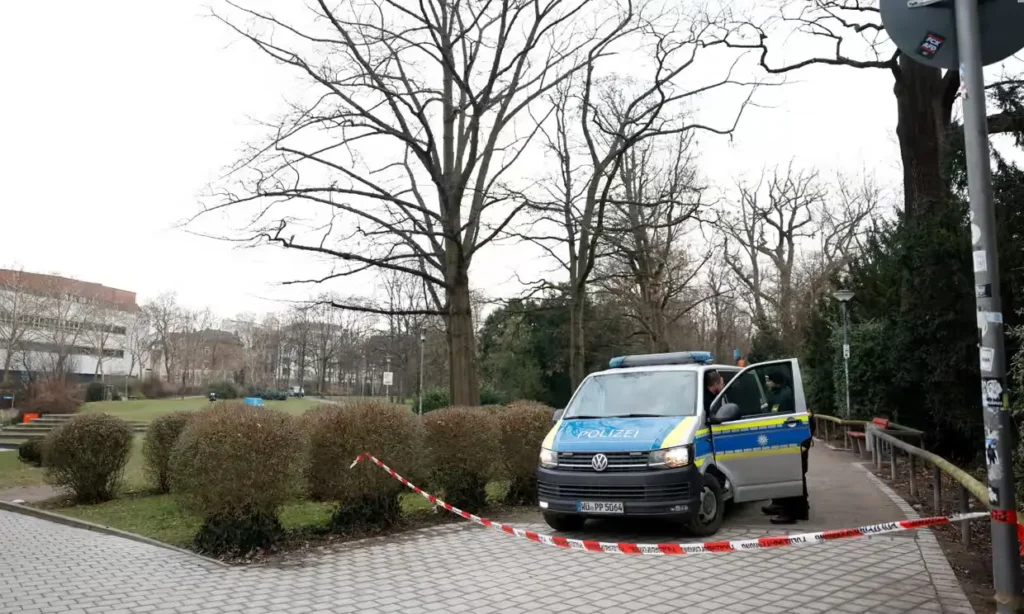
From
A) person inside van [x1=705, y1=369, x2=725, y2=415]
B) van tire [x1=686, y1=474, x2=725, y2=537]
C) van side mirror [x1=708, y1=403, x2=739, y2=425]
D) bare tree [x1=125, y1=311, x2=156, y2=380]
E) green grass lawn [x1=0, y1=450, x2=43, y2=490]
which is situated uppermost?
bare tree [x1=125, y1=311, x2=156, y2=380]

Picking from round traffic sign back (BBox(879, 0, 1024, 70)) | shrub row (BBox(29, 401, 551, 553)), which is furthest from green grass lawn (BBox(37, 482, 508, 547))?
round traffic sign back (BBox(879, 0, 1024, 70))

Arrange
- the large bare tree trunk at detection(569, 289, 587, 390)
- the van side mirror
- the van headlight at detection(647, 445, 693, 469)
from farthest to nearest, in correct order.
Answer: the large bare tree trunk at detection(569, 289, 587, 390)
the van side mirror
the van headlight at detection(647, 445, 693, 469)

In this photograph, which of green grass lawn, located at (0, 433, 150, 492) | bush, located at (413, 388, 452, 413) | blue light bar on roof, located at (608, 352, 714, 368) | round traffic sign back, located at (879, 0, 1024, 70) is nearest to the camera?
round traffic sign back, located at (879, 0, 1024, 70)

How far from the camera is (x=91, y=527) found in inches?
407

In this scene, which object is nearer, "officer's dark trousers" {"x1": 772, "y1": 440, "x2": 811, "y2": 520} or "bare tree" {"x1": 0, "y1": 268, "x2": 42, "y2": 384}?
"officer's dark trousers" {"x1": 772, "y1": 440, "x2": 811, "y2": 520}

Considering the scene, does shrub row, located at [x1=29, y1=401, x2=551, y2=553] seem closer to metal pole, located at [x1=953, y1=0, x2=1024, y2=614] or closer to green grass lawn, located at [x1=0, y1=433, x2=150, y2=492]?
metal pole, located at [x1=953, y1=0, x2=1024, y2=614]

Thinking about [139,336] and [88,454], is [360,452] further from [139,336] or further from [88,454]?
[139,336]

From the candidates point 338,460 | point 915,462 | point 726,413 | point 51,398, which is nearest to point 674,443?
point 726,413

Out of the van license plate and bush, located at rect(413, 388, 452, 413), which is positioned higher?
bush, located at rect(413, 388, 452, 413)

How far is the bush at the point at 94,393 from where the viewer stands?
65875mm

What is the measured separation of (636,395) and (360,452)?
3.47m

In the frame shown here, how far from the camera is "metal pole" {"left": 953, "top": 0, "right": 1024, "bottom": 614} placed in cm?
421

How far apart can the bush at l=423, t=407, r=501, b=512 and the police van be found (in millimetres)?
1275

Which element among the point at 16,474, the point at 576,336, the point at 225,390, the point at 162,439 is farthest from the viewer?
the point at 225,390
